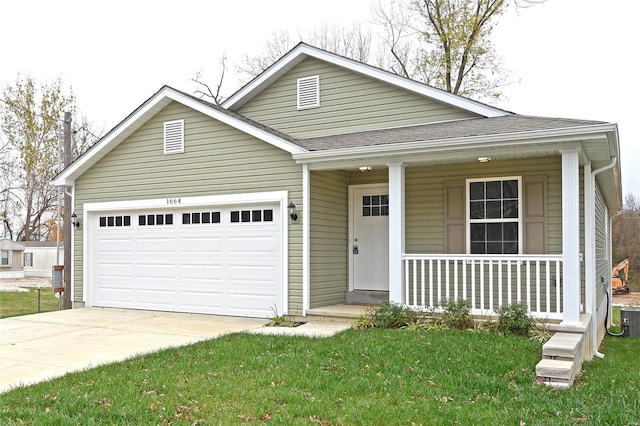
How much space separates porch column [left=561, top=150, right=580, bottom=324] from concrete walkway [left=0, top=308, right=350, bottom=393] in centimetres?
311

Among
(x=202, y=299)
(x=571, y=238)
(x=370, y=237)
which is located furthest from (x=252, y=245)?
(x=571, y=238)

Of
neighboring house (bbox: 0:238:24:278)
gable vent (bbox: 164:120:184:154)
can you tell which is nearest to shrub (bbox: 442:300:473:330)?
gable vent (bbox: 164:120:184:154)

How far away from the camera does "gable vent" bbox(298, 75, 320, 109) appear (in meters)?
11.5

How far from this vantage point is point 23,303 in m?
15.9

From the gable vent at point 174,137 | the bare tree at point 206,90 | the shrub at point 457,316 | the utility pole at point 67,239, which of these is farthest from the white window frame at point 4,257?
the shrub at point 457,316

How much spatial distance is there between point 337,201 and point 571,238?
4018mm

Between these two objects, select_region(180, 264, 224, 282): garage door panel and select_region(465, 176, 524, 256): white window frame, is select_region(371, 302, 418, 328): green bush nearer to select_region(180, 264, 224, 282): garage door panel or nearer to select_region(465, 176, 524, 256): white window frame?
select_region(465, 176, 524, 256): white window frame

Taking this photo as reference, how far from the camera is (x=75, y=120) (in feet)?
95.7

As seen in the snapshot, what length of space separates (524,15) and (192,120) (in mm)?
14621

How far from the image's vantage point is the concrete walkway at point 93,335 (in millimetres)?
6148

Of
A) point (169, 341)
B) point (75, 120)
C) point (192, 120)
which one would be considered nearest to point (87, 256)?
point (192, 120)

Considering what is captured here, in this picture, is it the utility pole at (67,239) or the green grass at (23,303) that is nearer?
the utility pole at (67,239)

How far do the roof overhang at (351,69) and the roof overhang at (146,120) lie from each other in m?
2.27

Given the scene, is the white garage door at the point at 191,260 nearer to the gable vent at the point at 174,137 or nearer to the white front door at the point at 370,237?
the gable vent at the point at 174,137
